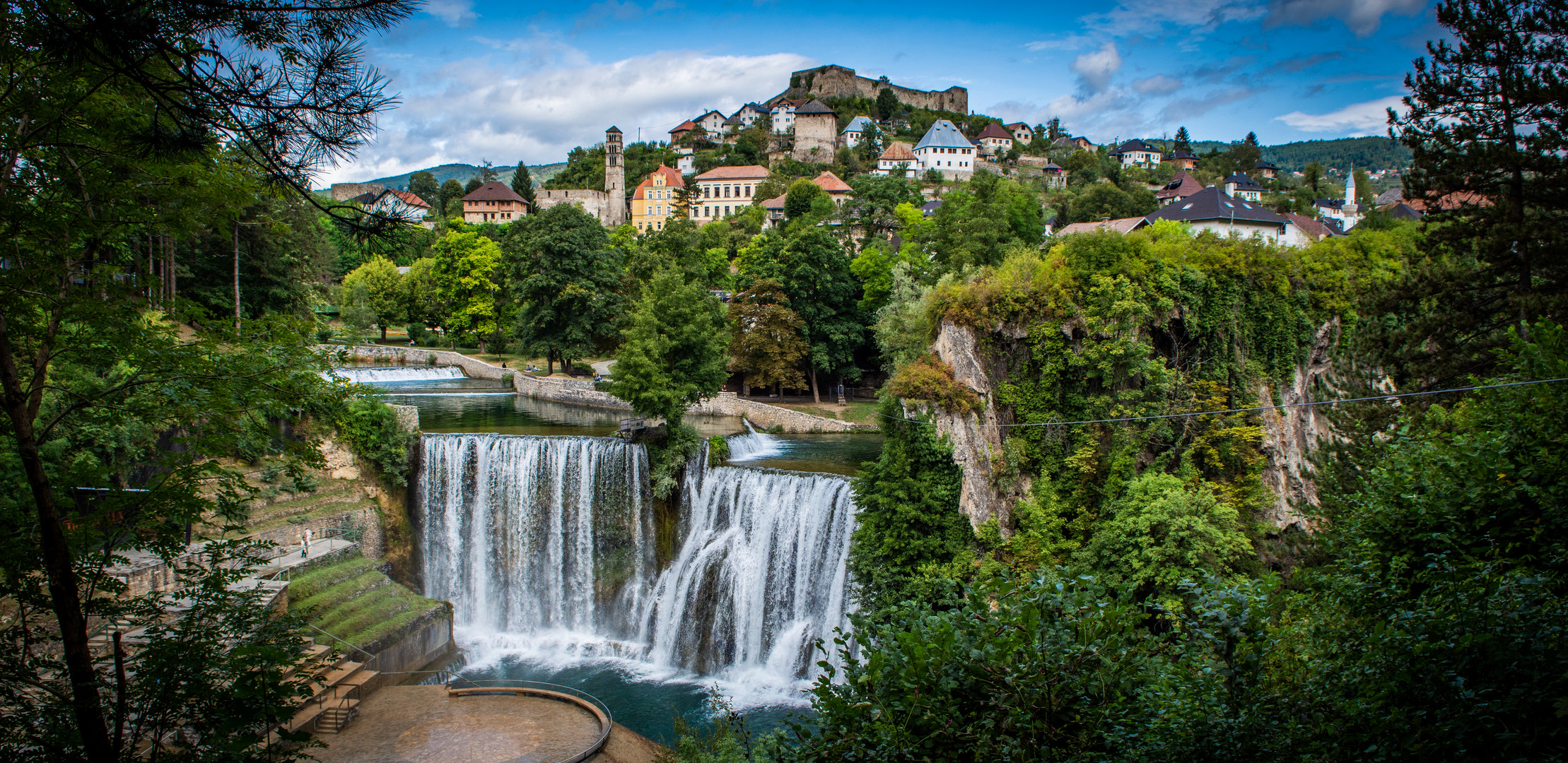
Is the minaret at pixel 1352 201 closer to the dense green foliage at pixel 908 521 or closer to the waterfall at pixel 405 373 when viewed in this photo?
the dense green foliage at pixel 908 521

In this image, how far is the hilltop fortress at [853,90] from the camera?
116000 millimetres

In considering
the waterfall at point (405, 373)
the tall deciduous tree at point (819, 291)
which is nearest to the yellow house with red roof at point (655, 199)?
the waterfall at point (405, 373)

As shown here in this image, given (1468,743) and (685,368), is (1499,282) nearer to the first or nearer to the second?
(1468,743)

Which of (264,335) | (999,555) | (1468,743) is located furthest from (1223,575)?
(264,335)

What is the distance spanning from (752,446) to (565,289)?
15.5 m

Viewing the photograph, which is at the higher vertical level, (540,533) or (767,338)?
(767,338)

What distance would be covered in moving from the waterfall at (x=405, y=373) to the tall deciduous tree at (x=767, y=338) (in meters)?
16.8

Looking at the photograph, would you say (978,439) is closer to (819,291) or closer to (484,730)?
(484,730)

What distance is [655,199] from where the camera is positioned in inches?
3376

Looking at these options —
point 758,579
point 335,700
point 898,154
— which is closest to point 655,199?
point 898,154

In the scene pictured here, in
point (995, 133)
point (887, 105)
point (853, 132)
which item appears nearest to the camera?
point (853, 132)

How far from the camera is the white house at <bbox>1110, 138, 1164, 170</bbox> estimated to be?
110 m

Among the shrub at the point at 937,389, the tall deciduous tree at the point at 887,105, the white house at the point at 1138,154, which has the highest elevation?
the tall deciduous tree at the point at 887,105

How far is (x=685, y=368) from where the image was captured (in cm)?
2264
